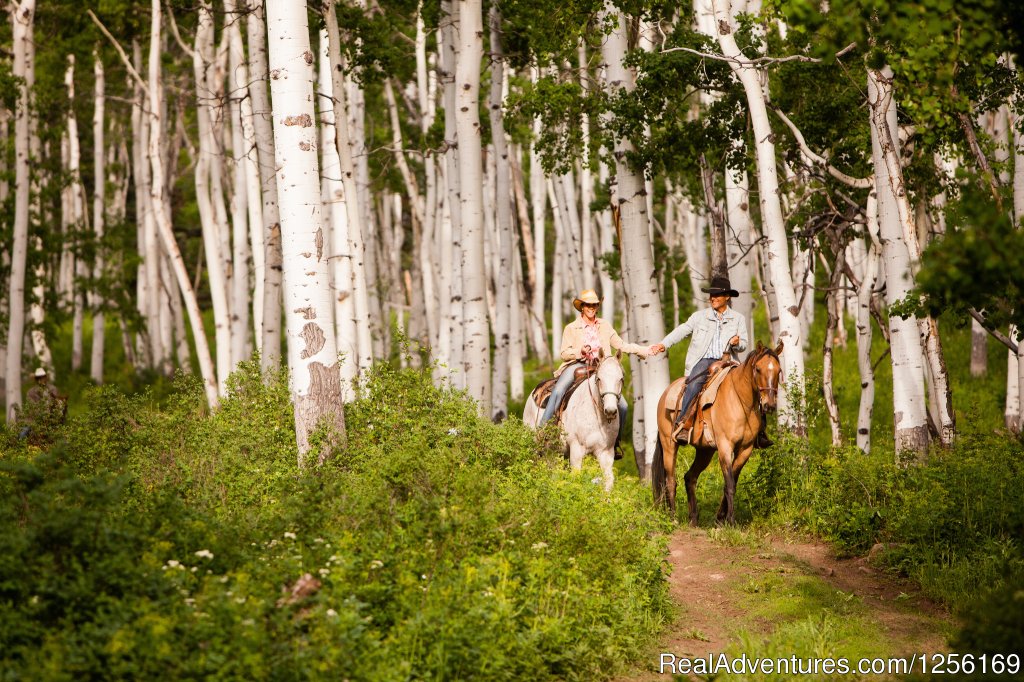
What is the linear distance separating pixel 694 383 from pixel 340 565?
6.13 m

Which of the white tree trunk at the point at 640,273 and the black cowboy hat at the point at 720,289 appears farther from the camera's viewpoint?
the white tree trunk at the point at 640,273

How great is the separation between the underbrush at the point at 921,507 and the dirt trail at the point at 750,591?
0.81 ft

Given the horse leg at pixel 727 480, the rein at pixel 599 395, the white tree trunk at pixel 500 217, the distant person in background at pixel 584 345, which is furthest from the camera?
the white tree trunk at pixel 500 217

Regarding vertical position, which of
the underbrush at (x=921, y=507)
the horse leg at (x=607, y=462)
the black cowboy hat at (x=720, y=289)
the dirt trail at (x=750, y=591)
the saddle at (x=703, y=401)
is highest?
the black cowboy hat at (x=720, y=289)

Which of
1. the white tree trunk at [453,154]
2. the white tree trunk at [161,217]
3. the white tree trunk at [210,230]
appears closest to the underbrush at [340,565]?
the white tree trunk at [453,154]

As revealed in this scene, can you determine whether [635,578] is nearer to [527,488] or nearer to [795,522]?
[527,488]

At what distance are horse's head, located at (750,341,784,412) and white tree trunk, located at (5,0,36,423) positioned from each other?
15.9 m

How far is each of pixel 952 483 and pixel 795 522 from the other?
1.62 meters

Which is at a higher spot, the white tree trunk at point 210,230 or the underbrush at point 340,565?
the white tree trunk at point 210,230

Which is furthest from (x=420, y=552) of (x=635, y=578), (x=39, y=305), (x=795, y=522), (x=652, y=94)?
(x=39, y=305)

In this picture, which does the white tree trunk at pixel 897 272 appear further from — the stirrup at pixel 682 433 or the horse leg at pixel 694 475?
the stirrup at pixel 682 433

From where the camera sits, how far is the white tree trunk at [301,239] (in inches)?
401

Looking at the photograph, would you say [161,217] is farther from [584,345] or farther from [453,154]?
[584,345]

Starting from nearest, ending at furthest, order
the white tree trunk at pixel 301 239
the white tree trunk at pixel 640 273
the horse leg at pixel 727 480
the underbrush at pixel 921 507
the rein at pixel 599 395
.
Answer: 1. the underbrush at pixel 921 507
2. the white tree trunk at pixel 301 239
3. the horse leg at pixel 727 480
4. the rein at pixel 599 395
5. the white tree trunk at pixel 640 273
